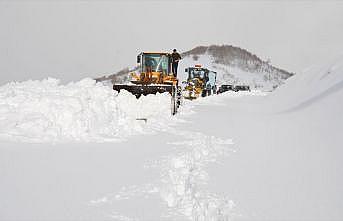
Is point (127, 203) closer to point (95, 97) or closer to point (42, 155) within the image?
point (42, 155)

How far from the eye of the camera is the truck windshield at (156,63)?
571 inches

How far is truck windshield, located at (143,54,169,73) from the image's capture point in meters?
14.5

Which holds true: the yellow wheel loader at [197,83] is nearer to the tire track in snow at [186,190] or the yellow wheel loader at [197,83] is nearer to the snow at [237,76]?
the tire track in snow at [186,190]

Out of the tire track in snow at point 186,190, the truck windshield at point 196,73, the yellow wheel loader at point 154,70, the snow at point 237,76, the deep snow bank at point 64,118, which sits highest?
the snow at point 237,76

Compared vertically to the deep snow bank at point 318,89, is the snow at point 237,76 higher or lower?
higher

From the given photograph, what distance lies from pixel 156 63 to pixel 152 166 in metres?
10.6

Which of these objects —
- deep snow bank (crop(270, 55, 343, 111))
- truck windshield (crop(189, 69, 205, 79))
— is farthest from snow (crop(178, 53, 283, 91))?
deep snow bank (crop(270, 55, 343, 111))

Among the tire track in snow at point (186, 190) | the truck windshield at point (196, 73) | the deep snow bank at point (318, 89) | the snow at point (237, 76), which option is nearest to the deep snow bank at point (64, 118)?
the tire track in snow at point (186, 190)

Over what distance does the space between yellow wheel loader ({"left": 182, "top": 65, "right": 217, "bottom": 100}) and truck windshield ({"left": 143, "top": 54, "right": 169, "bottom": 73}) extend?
10.5m

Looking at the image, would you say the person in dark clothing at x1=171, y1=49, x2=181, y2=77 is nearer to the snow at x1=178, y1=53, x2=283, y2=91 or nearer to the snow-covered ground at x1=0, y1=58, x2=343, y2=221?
the snow-covered ground at x1=0, y1=58, x2=343, y2=221

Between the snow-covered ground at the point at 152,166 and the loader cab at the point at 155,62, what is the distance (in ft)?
21.3

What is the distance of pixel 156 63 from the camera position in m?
14.6

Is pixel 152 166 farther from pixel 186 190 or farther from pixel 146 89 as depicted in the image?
pixel 146 89

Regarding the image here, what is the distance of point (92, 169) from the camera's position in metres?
4.05
